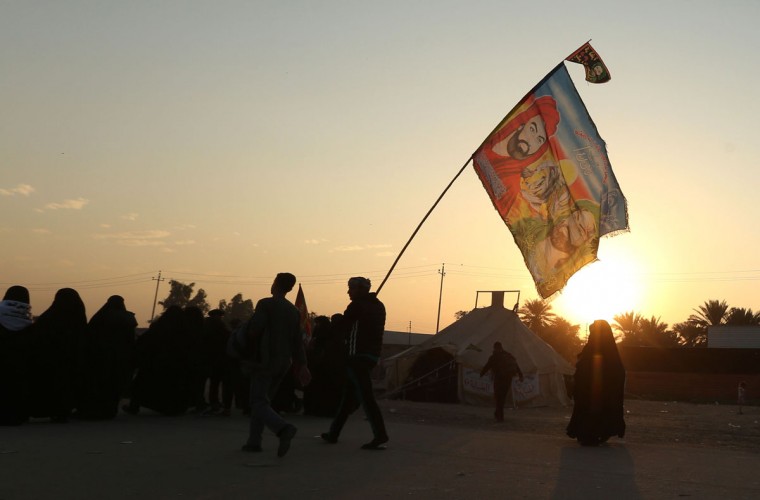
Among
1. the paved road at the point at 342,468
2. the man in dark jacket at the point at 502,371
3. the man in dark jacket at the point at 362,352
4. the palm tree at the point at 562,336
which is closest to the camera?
the paved road at the point at 342,468

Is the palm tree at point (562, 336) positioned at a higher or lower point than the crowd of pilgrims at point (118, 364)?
higher

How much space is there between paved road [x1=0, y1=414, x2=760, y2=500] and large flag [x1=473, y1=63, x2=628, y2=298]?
4121mm

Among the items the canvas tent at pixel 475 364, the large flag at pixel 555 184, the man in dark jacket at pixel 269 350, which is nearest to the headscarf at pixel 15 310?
the man in dark jacket at pixel 269 350

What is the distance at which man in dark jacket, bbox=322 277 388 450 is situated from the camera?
840cm

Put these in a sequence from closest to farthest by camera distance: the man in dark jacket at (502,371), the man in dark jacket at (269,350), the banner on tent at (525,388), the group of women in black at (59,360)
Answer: the man in dark jacket at (269,350) < the group of women in black at (59,360) < the man in dark jacket at (502,371) < the banner on tent at (525,388)

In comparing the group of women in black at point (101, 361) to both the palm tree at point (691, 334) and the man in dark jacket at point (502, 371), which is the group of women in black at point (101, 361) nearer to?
the man in dark jacket at point (502, 371)

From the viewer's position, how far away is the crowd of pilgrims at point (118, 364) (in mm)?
9875

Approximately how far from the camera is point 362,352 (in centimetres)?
857

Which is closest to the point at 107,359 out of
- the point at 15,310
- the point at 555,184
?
the point at 15,310

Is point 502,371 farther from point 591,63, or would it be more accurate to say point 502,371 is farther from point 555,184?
point 591,63

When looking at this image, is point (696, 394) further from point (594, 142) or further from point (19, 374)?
point (19, 374)

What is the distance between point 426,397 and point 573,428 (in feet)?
49.1

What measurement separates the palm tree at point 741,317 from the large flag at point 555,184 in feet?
170

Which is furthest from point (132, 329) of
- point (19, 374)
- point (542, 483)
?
point (542, 483)
